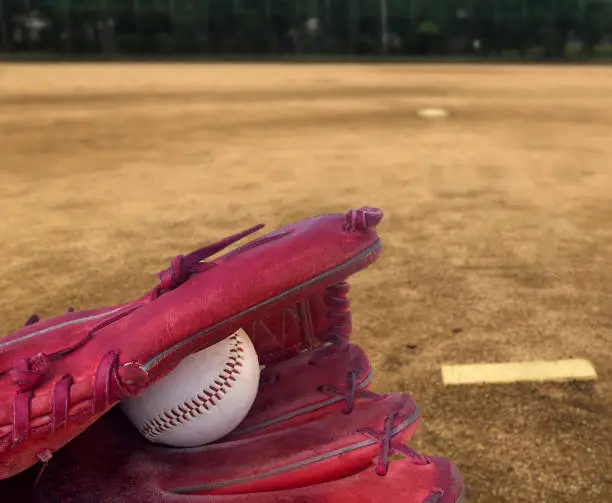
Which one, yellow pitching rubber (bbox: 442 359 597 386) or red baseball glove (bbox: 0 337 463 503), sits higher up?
red baseball glove (bbox: 0 337 463 503)

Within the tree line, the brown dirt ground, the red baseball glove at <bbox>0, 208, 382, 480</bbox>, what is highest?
the tree line

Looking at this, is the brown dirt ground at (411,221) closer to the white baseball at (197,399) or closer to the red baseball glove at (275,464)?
the red baseball glove at (275,464)

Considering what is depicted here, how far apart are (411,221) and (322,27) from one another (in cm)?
1825

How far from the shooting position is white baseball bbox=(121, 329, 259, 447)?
4.41ft

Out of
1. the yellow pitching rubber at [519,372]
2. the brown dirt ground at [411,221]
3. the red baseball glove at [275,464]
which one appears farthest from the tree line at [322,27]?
the red baseball glove at [275,464]

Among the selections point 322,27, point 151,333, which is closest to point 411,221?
point 151,333

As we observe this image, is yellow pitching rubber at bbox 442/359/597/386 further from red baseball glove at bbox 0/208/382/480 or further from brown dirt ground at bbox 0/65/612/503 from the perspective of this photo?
red baseball glove at bbox 0/208/382/480

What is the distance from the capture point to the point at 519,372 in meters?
2.16

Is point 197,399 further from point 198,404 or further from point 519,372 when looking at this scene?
point 519,372

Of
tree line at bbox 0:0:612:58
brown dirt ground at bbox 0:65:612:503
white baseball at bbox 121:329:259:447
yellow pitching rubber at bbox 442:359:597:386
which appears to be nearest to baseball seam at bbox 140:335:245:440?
white baseball at bbox 121:329:259:447

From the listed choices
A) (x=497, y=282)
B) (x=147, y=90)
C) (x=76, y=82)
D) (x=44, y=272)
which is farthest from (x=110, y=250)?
(x=76, y=82)

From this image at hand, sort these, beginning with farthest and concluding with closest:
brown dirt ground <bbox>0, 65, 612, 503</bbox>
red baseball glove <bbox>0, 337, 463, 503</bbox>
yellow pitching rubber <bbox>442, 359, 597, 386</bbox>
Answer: yellow pitching rubber <bbox>442, 359, 597, 386</bbox>, brown dirt ground <bbox>0, 65, 612, 503</bbox>, red baseball glove <bbox>0, 337, 463, 503</bbox>

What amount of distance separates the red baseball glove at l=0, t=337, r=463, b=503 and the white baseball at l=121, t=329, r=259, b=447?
0.05m

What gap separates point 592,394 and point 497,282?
963mm
